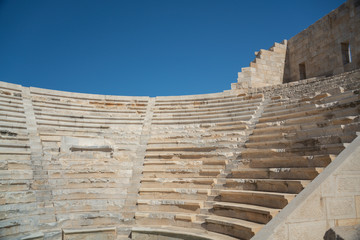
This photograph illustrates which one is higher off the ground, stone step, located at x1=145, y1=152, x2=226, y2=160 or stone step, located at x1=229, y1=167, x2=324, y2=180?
stone step, located at x1=145, y1=152, x2=226, y2=160

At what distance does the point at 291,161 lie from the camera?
5.97 meters

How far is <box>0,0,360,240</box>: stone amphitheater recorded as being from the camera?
16.2 ft

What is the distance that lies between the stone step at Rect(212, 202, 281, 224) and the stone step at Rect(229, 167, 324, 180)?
2.35 feet

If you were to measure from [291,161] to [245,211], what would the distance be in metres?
1.27

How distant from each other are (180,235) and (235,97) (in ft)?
20.3

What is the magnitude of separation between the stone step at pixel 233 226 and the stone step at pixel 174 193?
958 mm

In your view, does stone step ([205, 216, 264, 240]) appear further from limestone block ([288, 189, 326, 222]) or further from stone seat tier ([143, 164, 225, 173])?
stone seat tier ([143, 164, 225, 173])

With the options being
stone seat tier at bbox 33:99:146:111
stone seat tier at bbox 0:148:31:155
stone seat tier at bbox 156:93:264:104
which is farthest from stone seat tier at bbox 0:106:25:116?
stone seat tier at bbox 156:93:264:104

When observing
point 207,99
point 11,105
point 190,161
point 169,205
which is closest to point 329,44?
point 207,99

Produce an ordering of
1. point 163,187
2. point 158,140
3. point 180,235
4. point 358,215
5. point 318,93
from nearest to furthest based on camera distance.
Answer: point 358,215
point 180,235
point 163,187
point 318,93
point 158,140

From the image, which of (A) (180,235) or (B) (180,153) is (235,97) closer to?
(B) (180,153)

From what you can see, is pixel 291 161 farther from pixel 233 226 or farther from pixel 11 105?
pixel 11 105

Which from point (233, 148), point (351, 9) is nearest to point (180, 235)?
point (233, 148)

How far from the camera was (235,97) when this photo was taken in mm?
11156
